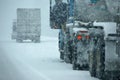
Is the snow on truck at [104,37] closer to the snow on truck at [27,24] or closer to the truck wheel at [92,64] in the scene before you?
the truck wheel at [92,64]

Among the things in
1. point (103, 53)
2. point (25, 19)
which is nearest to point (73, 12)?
point (103, 53)

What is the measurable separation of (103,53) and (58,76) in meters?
2.85

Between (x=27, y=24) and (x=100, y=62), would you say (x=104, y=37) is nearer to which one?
(x=100, y=62)

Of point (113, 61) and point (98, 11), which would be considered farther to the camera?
point (98, 11)

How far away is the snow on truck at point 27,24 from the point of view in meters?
Result: 49.9

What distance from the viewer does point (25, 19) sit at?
52.8 m

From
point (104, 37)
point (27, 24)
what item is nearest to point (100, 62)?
point (104, 37)

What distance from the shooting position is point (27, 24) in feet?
171

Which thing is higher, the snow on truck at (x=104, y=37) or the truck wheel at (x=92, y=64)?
the snow on truck at (x=104, y=37)

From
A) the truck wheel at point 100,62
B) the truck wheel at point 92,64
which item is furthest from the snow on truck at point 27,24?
the truck wheel at point 100,62

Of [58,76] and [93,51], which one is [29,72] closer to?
[58,76]

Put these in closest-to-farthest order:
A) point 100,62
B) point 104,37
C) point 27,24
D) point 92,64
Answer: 1. point 104,37
2. point 100,62
3. point 92,64
4. point 27,24

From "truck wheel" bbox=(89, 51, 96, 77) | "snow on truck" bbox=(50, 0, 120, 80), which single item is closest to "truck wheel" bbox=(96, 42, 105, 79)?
"snow on truck" bbox=(50, 0, 120, 80)

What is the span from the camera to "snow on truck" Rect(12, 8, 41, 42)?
4988 cm
